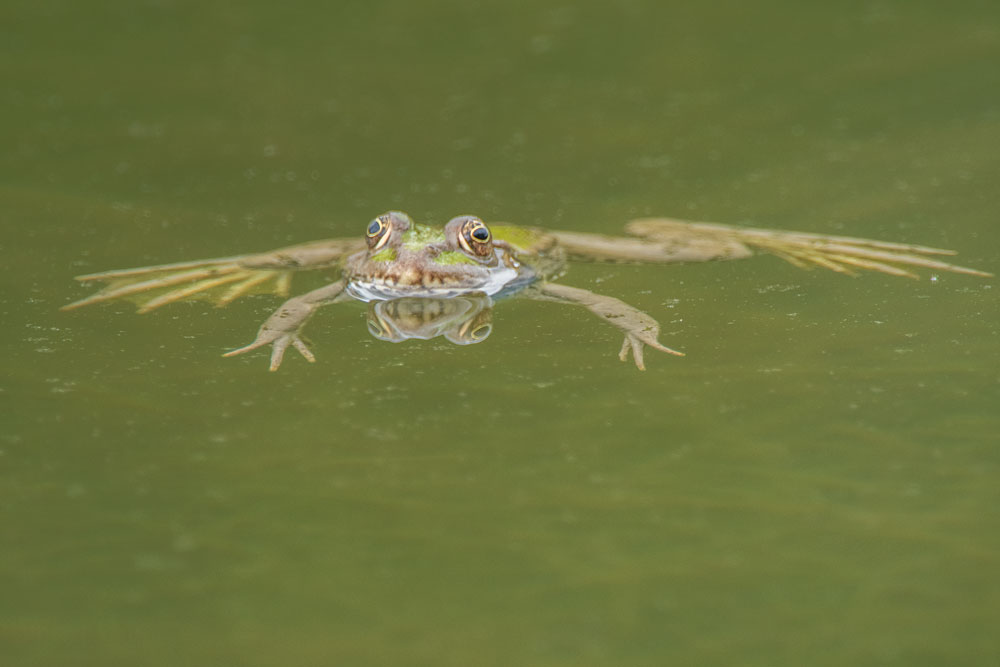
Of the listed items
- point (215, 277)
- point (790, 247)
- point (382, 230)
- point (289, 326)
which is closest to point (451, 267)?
point (382, 230)

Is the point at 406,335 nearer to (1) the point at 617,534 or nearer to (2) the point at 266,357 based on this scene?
(2) the point at 266,357

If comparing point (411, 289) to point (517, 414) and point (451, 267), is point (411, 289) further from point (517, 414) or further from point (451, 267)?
point (517, 414)

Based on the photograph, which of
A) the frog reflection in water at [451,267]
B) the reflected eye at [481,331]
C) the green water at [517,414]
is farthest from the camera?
Answer: the frog reflection in water at [451,267]

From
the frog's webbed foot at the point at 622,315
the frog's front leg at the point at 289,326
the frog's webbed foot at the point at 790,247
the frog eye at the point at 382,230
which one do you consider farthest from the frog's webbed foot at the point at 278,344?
the frog's webbed foot at the point at 790,247

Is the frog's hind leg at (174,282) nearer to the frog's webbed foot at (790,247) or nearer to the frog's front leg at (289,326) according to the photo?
the frog's front leg at (289,326)

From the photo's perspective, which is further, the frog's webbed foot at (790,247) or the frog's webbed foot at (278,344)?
the frog's webbed foot at (790,247)

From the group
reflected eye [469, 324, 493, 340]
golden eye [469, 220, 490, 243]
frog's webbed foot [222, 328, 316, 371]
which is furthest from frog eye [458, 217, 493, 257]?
frog's webbed foot [222, 328, 316, 371]

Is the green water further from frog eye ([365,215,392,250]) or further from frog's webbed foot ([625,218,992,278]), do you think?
frog eye ([365,215,392,250])

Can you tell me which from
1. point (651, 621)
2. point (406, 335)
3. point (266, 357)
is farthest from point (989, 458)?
point (266, 357)
